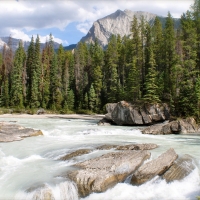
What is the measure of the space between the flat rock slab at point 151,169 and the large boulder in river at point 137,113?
63.9 feet

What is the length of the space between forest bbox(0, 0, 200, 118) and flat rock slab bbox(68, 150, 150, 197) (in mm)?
20701

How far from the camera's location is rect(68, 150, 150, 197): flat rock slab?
10.9 m

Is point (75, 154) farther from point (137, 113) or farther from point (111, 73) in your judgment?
point (111, 73)

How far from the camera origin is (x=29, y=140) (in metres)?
20.7

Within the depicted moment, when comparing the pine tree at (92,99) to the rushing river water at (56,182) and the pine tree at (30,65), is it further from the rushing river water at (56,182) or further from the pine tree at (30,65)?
the rushing river water at (56,182)

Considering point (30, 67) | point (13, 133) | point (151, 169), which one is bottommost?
point (151, 169)

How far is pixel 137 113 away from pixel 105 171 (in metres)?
22.0

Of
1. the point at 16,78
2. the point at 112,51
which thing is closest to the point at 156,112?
the point at 112,51

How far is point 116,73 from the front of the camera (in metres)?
57.6

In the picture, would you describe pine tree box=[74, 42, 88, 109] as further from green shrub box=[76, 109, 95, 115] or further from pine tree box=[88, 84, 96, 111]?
pine tree box=[88, 84, 96, 111]

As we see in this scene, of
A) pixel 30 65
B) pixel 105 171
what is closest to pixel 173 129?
pixel 105 171

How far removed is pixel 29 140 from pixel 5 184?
31.5 ft

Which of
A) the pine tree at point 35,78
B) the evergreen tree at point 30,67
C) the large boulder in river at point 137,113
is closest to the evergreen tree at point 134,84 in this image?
the large boulder in river at point 137,113

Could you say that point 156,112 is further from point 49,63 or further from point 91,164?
point 49,63
